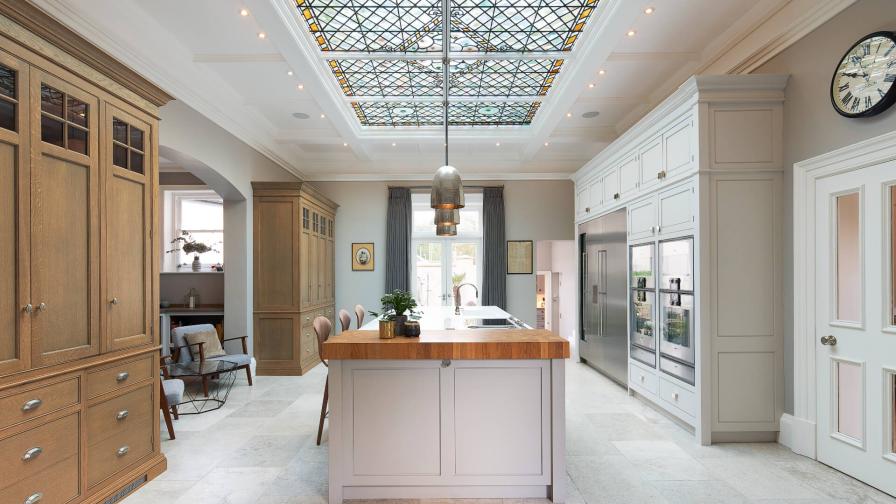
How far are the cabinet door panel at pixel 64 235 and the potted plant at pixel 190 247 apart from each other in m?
4.41

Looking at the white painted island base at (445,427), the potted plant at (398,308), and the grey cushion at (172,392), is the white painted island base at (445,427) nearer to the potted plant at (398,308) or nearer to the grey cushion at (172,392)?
the potted plant at (398,308)

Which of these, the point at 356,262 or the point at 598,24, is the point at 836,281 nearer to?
the point at 598,24

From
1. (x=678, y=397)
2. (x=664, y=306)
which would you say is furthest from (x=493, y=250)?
(x=678, y=397)

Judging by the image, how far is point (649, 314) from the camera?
14.3 feet

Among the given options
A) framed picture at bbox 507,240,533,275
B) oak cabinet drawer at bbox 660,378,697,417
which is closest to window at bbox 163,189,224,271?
framed picture at bbox 507,240,533,275

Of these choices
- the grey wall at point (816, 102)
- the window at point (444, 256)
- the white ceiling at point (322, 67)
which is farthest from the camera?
the window at point (444, 256)

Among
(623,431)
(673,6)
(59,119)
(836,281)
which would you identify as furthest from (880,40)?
(59,119)

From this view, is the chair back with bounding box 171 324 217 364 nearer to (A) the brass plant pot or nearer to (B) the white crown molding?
(B) the white crown molding

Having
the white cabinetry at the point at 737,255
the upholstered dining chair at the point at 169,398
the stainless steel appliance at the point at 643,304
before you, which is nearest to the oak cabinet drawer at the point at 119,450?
the upholstered dining chair at the point at 169,398

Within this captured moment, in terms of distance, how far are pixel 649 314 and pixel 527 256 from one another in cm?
346

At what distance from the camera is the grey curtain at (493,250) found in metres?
7.62

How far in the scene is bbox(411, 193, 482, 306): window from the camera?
792cm

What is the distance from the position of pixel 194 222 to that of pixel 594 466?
262 inches

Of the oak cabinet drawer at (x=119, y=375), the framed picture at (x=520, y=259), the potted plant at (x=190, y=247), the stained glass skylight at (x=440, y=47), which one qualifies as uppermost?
the stained glass skylight at (x=440, y=47)
